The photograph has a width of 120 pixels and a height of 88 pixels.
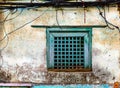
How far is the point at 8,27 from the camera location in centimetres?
667

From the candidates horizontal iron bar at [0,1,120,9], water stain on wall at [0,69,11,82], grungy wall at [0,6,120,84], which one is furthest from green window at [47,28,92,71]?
water stain on wall at [0,69,11,82]

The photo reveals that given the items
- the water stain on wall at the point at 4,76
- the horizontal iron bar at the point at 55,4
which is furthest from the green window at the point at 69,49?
the water stain on wall at the point at 4,76

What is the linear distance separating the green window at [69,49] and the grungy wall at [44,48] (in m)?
0.12

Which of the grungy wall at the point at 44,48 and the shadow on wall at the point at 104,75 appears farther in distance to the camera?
the shadow on wall at the point at 104,75

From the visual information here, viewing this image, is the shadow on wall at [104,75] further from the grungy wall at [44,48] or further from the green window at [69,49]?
the green window at [69,49]

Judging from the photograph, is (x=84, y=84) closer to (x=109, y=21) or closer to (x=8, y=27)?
(x=109, y=21)

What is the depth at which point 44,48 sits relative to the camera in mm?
6707

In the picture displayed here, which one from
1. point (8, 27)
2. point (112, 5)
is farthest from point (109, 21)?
point (8, 27)

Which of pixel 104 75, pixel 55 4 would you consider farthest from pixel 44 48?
pixel 104 75

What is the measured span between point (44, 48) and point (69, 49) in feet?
1.77

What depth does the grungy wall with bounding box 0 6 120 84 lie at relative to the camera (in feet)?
21.8

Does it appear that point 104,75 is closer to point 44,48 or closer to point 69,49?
point 69,49

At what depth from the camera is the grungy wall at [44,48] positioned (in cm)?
665

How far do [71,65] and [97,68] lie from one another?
56 centimetres
